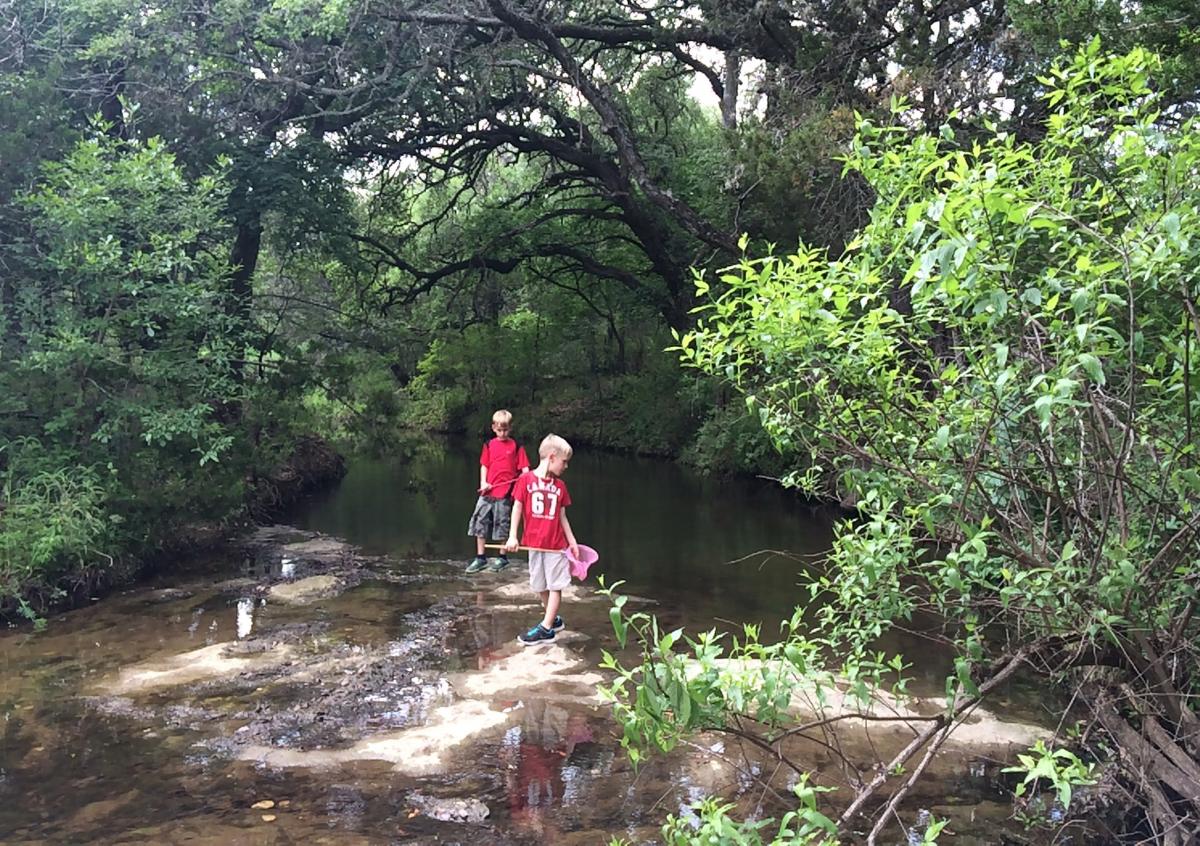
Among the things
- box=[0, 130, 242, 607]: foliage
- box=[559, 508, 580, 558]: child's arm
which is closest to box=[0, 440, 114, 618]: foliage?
box=[0, 130, 242, 607]: foliage

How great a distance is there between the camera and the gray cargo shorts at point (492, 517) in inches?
375

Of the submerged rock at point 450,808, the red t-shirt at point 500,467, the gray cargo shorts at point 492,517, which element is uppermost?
the red t-shirt at point 500,467

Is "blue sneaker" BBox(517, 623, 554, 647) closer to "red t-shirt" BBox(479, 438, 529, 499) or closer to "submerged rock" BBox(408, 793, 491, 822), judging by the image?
"red t-shirt" BBox(479, 438, 529, 499)

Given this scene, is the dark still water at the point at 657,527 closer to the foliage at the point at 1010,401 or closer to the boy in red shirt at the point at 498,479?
the boy in red shirt at the point at 498,479

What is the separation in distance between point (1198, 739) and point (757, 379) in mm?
2171

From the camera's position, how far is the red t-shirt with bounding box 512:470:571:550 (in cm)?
721

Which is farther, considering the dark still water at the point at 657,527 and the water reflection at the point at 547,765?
the dark still water at the point at 657,527

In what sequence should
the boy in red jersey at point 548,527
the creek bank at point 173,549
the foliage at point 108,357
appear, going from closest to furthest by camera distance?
the boy in red jersey at point 548,527 → the creek bank at point 173,549 → the foliage at point 108,357

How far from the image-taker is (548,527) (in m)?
7.24

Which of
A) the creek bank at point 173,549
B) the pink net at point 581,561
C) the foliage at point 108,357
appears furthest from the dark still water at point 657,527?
the foliage at point 108,357

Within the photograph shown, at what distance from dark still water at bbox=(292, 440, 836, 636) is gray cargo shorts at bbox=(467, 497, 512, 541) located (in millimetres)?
1352

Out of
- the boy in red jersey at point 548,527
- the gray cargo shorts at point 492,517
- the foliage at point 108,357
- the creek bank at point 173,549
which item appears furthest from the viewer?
the gray cargo shorts at point 492,517

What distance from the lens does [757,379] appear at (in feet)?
13.4

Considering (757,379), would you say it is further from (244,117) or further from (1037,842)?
(244,117)
